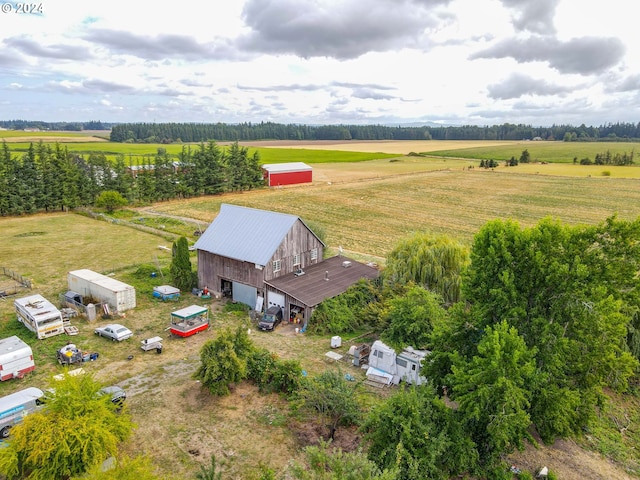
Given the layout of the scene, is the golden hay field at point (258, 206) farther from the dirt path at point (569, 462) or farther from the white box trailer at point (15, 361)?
the white box trailer at point (15, 361)

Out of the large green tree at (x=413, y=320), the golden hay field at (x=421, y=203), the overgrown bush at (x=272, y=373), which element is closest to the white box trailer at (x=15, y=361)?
the overgrown bush at (x=272, y=373)

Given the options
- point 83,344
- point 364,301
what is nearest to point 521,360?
point 364,301

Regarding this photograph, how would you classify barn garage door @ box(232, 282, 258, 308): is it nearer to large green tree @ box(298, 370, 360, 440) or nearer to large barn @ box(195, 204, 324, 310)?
large barn @ box(195, 204, 324, 310)

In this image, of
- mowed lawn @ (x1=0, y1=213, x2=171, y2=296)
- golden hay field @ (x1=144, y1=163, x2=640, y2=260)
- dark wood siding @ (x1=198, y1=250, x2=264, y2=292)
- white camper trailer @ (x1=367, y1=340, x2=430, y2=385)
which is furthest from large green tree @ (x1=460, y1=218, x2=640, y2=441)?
mowed lawn @ (x1=0, y1=213, x2=171, y2=296)

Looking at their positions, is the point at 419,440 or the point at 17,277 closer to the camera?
the point at 419,440

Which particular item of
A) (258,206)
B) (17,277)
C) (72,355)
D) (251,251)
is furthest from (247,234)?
(258,206)

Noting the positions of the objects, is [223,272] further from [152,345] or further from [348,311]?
[348,311]
